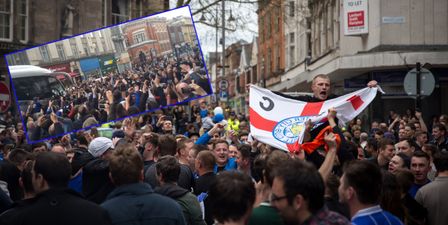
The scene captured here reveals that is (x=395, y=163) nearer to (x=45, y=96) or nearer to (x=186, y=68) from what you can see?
(x=186, y=68)

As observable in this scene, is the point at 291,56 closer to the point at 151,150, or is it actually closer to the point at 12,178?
the point at 151,150

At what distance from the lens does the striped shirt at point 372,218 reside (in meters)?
5.15

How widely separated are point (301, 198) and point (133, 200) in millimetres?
1722

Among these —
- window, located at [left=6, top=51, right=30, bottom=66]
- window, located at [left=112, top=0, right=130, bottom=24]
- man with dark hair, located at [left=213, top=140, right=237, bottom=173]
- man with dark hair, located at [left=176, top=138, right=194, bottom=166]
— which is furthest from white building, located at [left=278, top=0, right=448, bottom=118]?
man with dark hair, located at [left=176, top=138, right=194, bottom=166]

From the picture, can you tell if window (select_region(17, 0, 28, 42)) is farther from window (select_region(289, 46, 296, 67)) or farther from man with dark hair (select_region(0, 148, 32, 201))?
man with dark hair (select_region(0, 148, 32, 201))

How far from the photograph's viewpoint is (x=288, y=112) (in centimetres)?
920

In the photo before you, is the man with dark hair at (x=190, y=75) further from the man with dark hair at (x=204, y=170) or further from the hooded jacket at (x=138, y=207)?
the hooded jacket at (x=138, y=207)

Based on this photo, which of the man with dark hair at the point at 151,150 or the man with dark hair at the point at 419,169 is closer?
the man with dark hair at the point at 419,169

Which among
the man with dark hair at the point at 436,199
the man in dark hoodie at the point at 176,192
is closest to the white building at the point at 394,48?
the man with dark hair at the point at 436,199

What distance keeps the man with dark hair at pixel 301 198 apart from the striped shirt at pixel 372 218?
755mm

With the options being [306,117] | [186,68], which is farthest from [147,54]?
[306,117]

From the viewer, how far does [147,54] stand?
1286 cm

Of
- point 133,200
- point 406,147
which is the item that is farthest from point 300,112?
point 133,200

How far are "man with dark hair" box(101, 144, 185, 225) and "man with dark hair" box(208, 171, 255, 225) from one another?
3.01 feet
